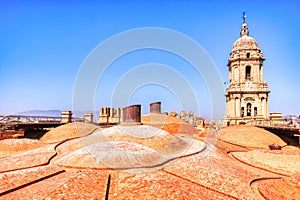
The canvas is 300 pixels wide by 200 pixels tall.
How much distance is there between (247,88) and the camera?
33.2 metres

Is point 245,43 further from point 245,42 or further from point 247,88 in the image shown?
point 247,88

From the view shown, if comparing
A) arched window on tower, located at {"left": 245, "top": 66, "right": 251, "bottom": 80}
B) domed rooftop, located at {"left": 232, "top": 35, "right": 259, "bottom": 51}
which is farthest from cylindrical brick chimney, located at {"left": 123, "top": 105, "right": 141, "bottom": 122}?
domed rooftop, located at {"left": 232, "top": 35, "right": 259, "bottom": 51}

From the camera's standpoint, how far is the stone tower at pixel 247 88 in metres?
32.9

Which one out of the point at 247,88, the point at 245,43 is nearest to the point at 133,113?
the point at 247,88

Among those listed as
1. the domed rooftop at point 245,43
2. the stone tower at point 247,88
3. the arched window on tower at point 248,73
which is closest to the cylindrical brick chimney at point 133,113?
the stone tower at point 247,88

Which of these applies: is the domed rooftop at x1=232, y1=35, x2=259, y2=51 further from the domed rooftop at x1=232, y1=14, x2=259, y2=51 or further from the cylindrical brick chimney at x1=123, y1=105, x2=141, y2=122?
the cylindrical brick chimney at x1=123, y1=105, x2=141, y2=122

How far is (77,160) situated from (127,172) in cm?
238

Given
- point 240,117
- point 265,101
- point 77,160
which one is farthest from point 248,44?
point 77,160

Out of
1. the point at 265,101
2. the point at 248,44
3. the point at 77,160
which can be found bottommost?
the point at 77,160

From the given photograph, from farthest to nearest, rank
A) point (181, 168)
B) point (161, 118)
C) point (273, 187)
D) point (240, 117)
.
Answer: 1. point (240, 117)
2. point (161, 118)
3. point (181, 168)
4. point (273, 187)

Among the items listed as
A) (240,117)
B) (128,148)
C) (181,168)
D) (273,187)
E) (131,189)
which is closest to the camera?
(131,189)

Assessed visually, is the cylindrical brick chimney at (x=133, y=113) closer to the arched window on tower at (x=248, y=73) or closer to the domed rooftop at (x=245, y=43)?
the arched window on tower at (x=248, y=73)

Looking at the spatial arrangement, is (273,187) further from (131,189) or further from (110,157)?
(110,157)

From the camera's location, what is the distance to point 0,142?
601 inches
